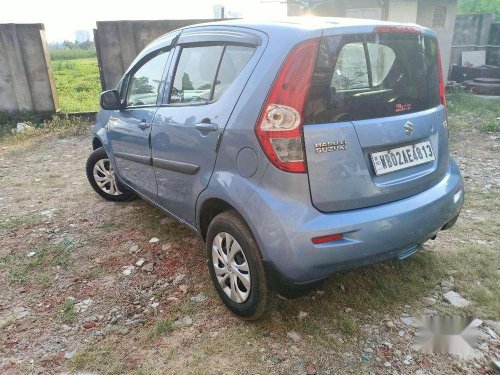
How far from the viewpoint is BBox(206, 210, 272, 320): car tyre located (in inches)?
84.9

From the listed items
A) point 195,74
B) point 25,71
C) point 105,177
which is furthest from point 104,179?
point 25,71

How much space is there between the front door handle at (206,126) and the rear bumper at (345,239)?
660 millimetres

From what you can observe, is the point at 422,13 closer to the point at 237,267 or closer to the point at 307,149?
the point at 307,149

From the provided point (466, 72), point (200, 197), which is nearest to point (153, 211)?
point (200, 197)

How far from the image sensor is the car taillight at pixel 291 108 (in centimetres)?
195

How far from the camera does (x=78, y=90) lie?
13266 mm

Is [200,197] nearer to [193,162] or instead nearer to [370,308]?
[193,162]

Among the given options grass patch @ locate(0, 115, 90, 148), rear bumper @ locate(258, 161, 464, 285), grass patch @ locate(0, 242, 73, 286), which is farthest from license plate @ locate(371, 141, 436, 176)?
grass patch @ locate(0, 115, 90, 148)

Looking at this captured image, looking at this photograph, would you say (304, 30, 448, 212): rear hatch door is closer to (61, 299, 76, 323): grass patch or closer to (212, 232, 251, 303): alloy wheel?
(212, 232, 251, 303): alloy wheel

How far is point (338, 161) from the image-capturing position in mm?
1979

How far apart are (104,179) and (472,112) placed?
7.36 m

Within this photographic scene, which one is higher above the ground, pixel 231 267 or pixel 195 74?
pixel 195 74

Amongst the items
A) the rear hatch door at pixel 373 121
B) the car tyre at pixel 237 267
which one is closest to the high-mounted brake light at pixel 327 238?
the rear hatch door at pixel 373 121

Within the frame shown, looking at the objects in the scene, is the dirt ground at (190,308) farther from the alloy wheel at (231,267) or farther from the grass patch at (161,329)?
the alloy wheel at (231,267)
